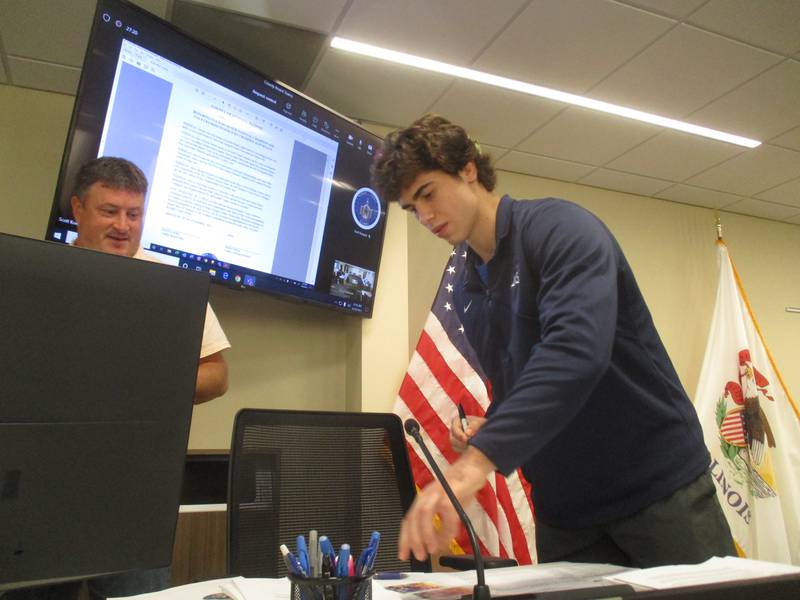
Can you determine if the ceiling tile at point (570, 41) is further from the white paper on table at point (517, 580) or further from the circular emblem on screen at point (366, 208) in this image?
the white paper on table at point (517, 580)

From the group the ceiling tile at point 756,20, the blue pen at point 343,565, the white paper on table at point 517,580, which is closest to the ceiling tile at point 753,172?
the ceiling tile at point 756,20

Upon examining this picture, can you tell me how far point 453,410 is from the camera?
245 centimetres

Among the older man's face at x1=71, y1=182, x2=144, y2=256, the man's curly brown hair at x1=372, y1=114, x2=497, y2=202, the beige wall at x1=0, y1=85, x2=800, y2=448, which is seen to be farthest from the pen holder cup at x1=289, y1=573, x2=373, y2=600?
the beige wall at x1=0, y1=85, x2=800, y2=448

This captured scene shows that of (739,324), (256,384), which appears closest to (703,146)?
(739,324)

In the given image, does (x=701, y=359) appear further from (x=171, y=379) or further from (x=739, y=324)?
(x=171, y=379)

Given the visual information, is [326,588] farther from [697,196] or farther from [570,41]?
[697,196]

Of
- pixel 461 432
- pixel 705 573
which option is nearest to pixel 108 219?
pixel 461 432

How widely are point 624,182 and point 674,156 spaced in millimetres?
357

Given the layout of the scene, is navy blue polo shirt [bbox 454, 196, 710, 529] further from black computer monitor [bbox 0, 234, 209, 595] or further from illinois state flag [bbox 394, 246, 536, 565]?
illinois state flag [bbox 394, 246, 536, 565]

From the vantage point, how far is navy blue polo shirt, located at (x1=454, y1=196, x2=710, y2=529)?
0.80 meters

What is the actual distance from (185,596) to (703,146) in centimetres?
335

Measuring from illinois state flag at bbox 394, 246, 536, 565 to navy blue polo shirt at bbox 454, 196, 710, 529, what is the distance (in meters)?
1.15

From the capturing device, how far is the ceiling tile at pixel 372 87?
248 cm

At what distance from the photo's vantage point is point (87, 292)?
0.53 meters
